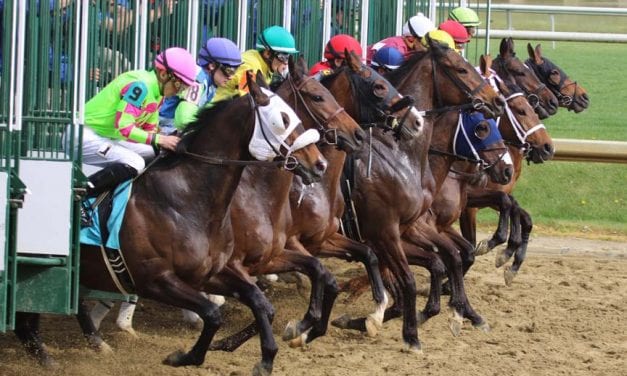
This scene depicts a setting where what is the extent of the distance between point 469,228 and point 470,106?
2.08 metres

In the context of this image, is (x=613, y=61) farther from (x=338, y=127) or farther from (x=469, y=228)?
(x=338, y=127)

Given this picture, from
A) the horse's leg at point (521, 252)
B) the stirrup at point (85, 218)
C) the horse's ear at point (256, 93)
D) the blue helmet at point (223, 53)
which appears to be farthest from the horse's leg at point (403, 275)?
the stirrup at point (85, 218)

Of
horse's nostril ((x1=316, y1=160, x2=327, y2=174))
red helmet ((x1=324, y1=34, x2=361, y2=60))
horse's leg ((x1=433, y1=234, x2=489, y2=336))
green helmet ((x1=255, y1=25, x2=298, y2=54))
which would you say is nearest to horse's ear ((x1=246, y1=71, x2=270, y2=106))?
horse's nostril ((x1=316, y1=160, x2=327, y2=174))

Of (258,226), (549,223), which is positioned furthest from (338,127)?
(549,223)

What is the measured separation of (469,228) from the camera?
36.1 feet

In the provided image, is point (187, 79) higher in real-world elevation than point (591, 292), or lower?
higher

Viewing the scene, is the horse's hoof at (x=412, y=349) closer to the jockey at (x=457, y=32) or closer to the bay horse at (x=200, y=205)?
the bay horse at (x=200, y=205)

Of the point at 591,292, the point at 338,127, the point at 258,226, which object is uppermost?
the point at 338,127

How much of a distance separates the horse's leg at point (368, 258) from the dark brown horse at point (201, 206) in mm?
1561

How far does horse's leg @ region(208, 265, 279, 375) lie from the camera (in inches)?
280

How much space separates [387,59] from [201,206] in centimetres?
317

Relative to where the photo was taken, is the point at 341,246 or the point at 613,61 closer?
the point at 341,246

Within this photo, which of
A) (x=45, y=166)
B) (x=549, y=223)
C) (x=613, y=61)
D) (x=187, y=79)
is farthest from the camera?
(x=613, y=61)

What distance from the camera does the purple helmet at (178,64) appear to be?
7453 mm
